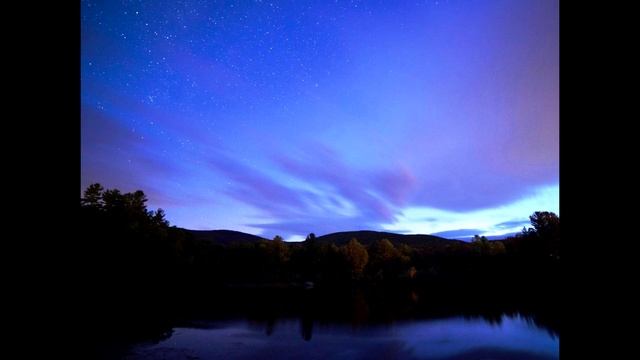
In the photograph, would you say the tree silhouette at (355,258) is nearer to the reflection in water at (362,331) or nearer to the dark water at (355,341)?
the reflection in water at (362,331)

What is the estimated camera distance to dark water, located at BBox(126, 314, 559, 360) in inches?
722

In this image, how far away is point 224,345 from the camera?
1961 cm

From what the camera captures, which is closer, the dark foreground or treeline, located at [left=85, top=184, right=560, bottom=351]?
the dark foreground

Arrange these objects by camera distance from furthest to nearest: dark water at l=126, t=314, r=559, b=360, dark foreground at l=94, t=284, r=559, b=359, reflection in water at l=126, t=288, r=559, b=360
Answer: reflection in water at l=126, t=288, r=559, b=360, dark foreground at l=94, t=284, r=559, b=359, dark water at l=126, t=314, r=559, b=360

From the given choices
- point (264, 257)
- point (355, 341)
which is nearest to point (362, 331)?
point (355, 341)

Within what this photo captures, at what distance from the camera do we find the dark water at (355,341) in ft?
60.2

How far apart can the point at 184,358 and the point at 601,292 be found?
58.8ft

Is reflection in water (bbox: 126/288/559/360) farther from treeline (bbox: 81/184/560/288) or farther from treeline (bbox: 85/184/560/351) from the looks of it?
treeline (bbox: 81/184/560/288)

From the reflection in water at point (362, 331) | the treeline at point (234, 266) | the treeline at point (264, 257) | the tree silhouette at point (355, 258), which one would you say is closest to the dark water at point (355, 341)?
the reflection in water at point (362, 331)

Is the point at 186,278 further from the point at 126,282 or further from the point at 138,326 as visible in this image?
the point at 138,326

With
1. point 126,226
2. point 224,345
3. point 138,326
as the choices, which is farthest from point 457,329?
point 126,226

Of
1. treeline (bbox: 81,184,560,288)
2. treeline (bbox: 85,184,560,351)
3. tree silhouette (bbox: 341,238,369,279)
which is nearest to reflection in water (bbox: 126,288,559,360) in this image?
treeline (bbox: 85,184,560,351)

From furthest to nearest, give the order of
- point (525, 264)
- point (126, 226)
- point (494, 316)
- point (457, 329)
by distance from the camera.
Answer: point (525, 264), point (126, 226), point (494, 316), point (457, 329)

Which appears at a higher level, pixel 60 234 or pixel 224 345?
pixel 60 234
